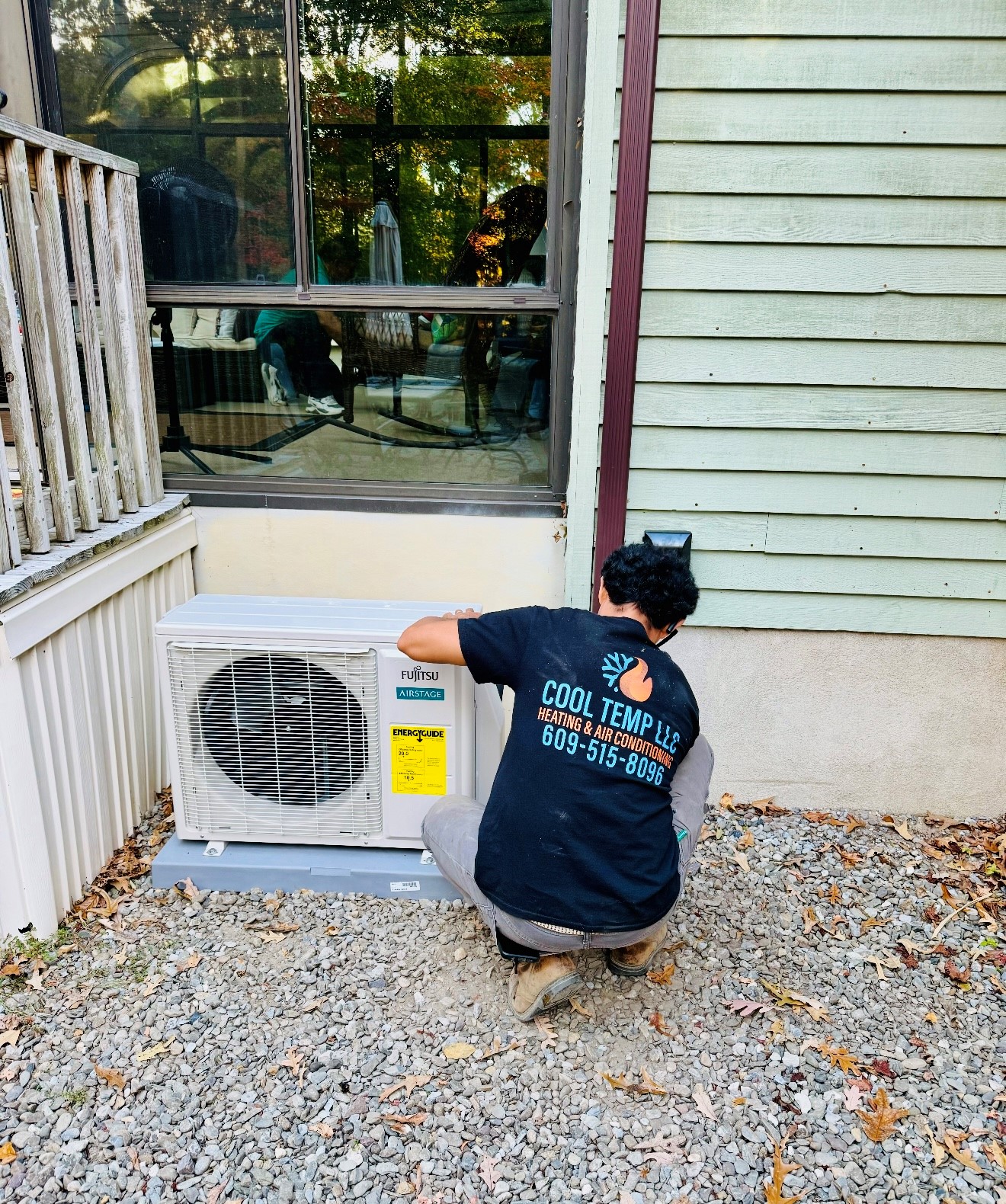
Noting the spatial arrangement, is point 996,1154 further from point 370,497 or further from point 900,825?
point 370,497

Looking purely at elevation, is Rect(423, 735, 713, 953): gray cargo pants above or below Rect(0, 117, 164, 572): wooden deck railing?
below

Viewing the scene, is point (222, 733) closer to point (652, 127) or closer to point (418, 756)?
point (418, 756)

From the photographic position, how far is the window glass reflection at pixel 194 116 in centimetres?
299

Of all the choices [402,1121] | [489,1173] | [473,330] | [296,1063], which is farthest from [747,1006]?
[473,330]

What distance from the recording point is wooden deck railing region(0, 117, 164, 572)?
7.72 ft

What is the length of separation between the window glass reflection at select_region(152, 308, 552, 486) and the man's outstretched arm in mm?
1078

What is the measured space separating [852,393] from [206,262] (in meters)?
2.37

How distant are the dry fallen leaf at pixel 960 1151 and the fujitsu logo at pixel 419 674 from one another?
167cm

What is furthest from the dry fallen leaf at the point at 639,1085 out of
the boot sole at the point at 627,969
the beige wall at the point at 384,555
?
the beige wall at the point at 384,555

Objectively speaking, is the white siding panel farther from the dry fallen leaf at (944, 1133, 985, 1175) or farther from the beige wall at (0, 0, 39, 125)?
the dry fallen leaf at (944, 1133, 985, 1175)

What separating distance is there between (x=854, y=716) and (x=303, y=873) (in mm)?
2075

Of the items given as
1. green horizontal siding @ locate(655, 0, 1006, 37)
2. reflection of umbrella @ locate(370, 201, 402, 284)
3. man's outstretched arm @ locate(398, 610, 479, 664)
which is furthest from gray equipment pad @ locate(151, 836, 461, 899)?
green horizontal siding @ locate(655, 0, 1006, 37)

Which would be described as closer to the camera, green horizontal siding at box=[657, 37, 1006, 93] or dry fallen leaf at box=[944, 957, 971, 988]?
dry fallen leaf at box=[944, 957, 971, 988]

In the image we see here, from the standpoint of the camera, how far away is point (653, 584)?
2.07 m
